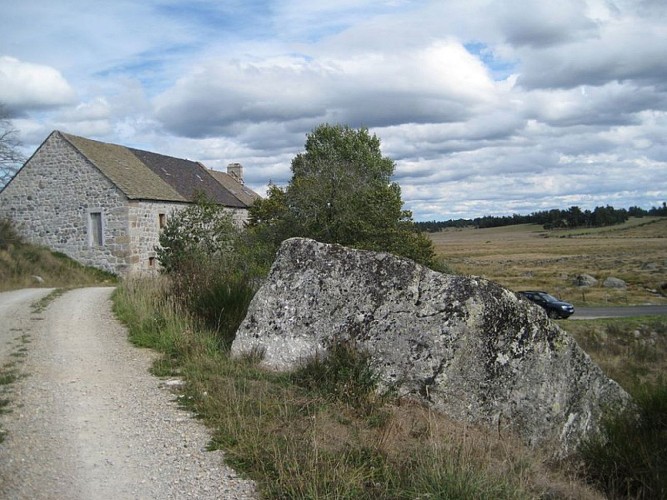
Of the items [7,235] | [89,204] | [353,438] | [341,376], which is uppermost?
[89,204]

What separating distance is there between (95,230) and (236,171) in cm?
1903

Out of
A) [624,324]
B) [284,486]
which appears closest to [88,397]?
[284,486]

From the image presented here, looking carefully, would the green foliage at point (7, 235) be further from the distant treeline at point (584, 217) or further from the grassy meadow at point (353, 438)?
the distant treeline at point (584, 217)

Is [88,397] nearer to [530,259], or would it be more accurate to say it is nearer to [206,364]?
[206,364]

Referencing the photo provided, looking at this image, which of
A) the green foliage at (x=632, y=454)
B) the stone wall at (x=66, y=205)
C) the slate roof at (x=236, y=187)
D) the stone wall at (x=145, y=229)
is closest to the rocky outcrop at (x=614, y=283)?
the slate roof at (x=236, y=187)

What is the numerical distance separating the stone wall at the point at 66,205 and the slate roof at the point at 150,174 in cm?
66

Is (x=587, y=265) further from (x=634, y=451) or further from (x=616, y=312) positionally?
(x=634, y=451)

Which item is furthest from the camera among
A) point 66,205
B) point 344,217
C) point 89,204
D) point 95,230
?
point 66,205

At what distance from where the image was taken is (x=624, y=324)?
25969 millimetres

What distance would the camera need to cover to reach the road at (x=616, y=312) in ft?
103

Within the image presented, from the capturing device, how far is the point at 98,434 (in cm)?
554

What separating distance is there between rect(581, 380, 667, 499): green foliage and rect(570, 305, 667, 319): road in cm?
2526

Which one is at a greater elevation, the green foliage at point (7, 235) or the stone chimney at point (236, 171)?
the stone chimney at point (236, 171)

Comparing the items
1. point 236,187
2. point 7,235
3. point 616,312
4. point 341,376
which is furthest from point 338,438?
point 236,187
